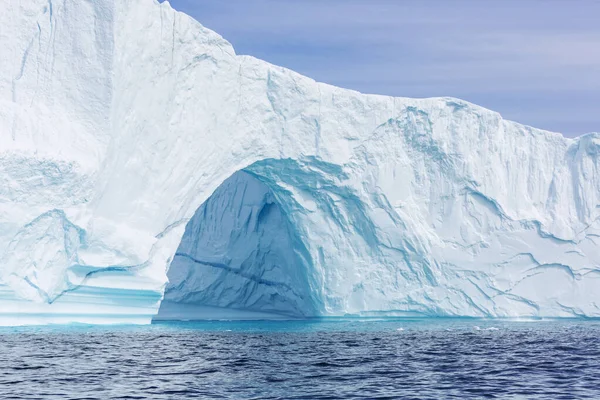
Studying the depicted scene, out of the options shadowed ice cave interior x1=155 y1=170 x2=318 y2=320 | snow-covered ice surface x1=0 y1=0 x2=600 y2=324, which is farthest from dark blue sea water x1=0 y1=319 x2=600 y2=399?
shadowed ice cave interior x1=155 y1=170 x2=318 y2=320

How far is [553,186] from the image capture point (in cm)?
2905

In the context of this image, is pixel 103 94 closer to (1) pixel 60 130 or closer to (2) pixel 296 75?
(1) pixel 60 130

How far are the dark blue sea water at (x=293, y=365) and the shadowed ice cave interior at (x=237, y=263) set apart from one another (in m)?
8.50

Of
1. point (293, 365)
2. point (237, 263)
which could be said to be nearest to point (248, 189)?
point (237, 263)

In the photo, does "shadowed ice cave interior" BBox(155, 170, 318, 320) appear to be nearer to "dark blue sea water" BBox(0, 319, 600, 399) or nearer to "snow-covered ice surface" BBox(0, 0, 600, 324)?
"snow-covered ice surface" BBox(0, 0, 600, 324)

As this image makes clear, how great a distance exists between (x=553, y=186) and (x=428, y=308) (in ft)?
21.0

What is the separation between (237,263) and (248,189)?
252 cm

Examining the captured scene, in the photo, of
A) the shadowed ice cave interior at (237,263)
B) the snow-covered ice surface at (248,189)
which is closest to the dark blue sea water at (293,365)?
the snow-covered ice surface at (248,189)

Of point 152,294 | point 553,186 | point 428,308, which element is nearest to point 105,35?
point 152,294

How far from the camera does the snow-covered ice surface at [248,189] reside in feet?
66.1

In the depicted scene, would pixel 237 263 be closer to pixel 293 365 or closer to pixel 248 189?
pixel 248 189

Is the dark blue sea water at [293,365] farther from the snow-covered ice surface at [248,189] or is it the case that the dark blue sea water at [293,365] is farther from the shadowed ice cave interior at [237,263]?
the shadowed ice cave interior at [237,263]

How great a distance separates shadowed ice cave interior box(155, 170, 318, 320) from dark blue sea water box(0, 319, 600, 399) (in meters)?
8.50

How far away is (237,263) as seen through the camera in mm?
29000
